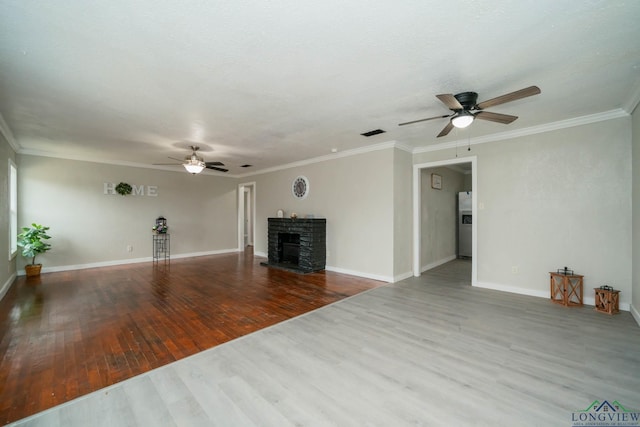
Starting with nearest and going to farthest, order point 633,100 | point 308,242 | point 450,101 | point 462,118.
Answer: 1. point 450,101
2. point 462,118
3. point 633,100
4. point 308,242

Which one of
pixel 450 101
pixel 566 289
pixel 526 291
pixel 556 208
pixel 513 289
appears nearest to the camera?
pixel 450 101

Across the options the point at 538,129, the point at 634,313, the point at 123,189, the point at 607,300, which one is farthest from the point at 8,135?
the point at 634,313

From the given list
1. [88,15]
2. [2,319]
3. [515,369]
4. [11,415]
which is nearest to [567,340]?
[515,369]

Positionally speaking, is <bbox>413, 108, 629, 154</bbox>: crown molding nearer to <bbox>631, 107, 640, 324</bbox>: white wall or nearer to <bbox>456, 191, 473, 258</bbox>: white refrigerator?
<bbox>631, 107, 640, 324</bbox>: white wall

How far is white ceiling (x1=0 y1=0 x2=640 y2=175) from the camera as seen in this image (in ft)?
5.71

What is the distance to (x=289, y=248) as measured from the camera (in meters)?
6.41

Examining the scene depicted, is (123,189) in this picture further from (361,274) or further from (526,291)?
(526,291)

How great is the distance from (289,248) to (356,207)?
2.00m

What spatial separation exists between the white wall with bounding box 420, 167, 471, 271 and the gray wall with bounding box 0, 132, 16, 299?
7.29 metres

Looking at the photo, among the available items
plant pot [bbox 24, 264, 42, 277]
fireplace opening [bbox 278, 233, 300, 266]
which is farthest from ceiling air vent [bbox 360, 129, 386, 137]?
plant pot [bbox 24, 264, 42, 277]

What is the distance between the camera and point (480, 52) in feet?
7.08

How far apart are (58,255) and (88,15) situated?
6281 millimetres

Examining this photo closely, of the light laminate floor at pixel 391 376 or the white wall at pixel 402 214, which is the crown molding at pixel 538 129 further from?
the light laminate floor at pixel 391 376

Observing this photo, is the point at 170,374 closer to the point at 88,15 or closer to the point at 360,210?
the point at 88,15
